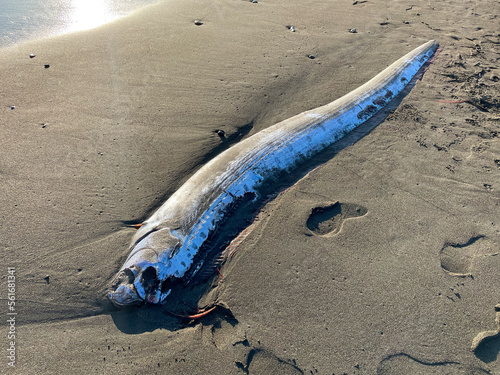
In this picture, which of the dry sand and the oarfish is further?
the oarfish

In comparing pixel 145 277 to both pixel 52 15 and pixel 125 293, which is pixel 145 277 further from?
pixel 52 15

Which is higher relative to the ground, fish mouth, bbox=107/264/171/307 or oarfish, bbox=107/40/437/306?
oarfish, bbox=107/40/437/306

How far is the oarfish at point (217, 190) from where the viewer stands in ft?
9.97

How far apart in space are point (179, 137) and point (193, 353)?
2.92 meters

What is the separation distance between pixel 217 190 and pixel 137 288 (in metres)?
1.35

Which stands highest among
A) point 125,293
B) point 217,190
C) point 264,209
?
point 217,190

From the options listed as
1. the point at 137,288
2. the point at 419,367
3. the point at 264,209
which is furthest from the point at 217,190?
the point at 419,367

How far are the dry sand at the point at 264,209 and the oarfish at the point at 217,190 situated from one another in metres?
0.28

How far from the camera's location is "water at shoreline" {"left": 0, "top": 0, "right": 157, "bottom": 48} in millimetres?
6796

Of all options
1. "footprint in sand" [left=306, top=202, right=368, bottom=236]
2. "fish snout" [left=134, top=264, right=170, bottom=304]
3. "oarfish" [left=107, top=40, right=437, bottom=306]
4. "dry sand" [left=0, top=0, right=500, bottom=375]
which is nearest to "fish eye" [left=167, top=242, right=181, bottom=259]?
"oarfish" [left=107, top=40, right=437, bottom=306]

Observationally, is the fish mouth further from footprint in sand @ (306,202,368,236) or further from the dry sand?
footprint in sand @ (306,202,368,236)

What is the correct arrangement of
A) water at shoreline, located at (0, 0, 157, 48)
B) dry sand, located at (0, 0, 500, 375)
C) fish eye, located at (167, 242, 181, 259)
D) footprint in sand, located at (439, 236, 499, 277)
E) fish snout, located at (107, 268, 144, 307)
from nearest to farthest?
dry sand, located at (0, 0, 500, 375) → fish snout, located at (107, 268, 144, 307) → fish eye, located at (167, 242, 181, 259) → footprint in sand, located at (439, 236, 499, 277) → water at shoreline, located at (0, 0, 157, 48)

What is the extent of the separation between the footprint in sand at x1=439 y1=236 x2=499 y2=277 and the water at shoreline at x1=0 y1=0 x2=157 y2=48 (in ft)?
26.5

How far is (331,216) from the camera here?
12.3 ft
